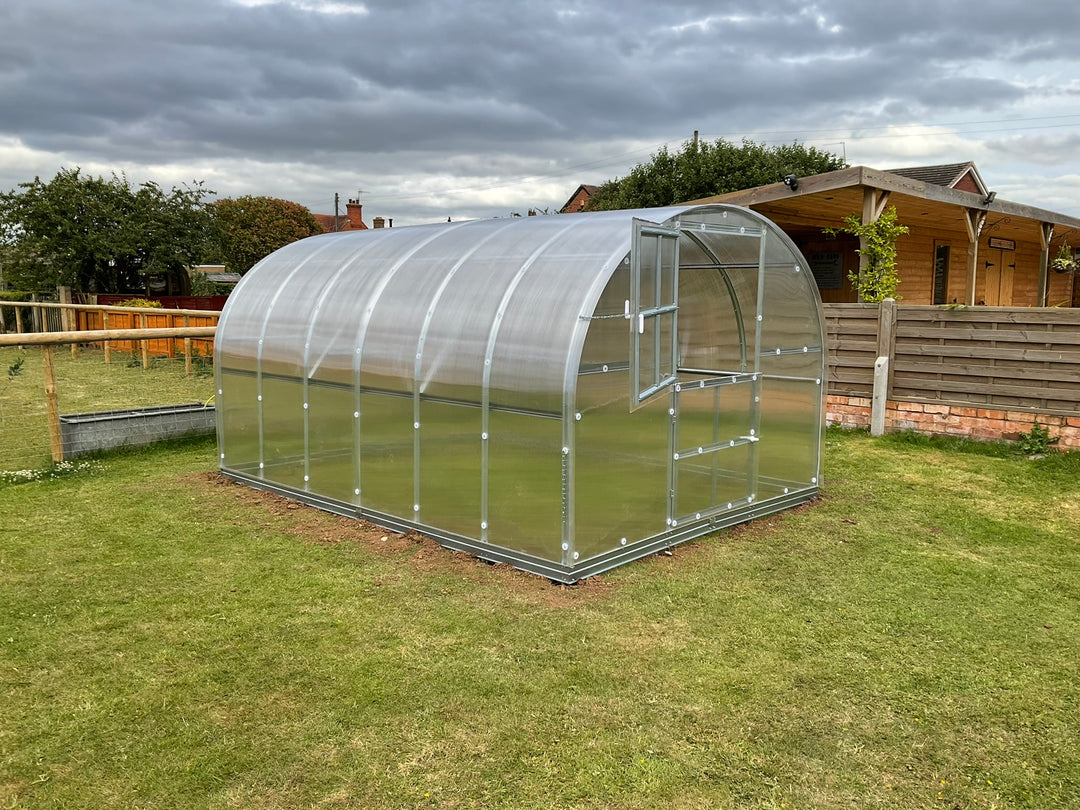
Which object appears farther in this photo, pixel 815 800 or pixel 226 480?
pixel 226 480

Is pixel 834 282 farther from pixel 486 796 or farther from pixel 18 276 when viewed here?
pixel 18 276

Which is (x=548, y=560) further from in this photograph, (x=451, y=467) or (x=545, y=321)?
(x=545, y=321)

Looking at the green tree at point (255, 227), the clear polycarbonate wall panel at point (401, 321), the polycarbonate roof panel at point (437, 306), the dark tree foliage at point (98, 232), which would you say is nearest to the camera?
the polycarbonate roof panel at point (437, 306)

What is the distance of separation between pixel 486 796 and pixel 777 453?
4912mm

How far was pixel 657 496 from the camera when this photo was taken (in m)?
6.23

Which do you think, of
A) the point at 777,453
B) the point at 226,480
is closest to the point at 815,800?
the point at 777,453

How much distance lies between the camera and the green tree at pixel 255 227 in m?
42.3

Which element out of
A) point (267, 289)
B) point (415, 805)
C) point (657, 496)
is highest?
point (267, 289)

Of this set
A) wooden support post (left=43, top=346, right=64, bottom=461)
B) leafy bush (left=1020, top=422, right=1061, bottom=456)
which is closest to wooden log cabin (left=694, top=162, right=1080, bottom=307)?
leafy bush (left=1020, top=422, right=1061, bottom=456)

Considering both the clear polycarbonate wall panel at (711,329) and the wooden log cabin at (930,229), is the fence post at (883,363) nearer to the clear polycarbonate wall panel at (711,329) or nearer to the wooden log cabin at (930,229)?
the wooden log cabin at (930,229)

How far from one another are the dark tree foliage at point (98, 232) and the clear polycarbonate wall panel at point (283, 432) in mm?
22820

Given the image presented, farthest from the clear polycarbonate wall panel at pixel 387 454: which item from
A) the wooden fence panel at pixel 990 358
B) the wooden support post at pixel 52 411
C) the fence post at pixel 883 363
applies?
the wooden fence panel at pixel 990 358

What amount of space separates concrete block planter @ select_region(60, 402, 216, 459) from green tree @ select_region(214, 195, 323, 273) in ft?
109

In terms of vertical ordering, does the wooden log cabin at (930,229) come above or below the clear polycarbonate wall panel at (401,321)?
above
